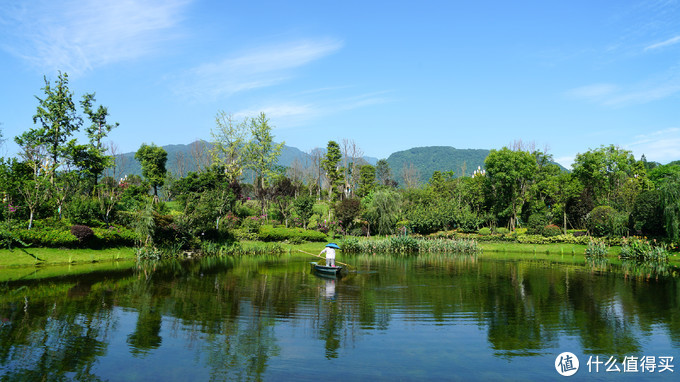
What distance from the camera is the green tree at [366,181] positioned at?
207ft

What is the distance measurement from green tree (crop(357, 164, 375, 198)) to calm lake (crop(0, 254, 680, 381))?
42.8 meters

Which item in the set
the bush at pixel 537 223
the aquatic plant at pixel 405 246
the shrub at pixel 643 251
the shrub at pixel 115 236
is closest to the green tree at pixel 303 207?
the aquatic plant at pixel 405 246

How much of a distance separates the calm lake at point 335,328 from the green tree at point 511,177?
2194cm

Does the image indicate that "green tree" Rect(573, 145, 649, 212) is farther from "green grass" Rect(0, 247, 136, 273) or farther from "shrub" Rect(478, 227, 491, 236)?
"green grass" Rect(0, 247, 136, 273)

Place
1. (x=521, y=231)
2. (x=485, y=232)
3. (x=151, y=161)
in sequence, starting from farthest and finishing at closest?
(x=151, y=161) < (x=485, y=232) < (x=521, y=231)

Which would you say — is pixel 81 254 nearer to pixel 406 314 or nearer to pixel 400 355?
pixel 406 314

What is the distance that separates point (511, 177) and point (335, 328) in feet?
113

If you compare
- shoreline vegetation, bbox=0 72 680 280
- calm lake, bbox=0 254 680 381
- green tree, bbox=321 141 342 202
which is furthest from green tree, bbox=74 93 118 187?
Result: green tree, bbox=321 141 342 202

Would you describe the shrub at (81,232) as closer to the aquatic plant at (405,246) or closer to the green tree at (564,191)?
the aquatic plant at (405,246)

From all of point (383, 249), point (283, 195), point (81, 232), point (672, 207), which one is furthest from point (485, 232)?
point (81, 232)

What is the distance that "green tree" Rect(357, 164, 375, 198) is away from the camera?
207ft

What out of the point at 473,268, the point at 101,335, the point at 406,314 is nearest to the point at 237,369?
the point at 101,335

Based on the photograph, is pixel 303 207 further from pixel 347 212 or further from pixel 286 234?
pixel 286 234

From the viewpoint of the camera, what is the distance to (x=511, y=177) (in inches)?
1617
